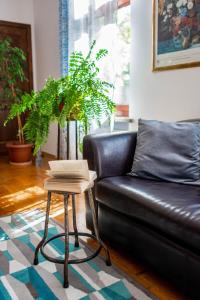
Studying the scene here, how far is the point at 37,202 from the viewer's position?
2.51 m

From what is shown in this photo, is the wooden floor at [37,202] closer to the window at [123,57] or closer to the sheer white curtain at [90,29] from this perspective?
the sheer white curtain at [90,29]

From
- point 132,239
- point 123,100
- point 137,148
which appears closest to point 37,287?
point 132,239

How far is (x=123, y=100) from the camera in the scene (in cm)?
292

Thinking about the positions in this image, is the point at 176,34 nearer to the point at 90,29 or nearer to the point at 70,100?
the point at 70,100

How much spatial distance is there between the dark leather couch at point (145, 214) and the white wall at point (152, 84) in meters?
0.60

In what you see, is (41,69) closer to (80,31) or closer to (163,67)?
(80,31)

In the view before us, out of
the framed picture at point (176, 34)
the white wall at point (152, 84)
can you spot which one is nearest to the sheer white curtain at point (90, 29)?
the white wall at point (152, 84)

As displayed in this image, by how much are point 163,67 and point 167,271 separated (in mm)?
1609

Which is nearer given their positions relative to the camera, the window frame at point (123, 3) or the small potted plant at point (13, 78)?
the window frame at point (123, 3)

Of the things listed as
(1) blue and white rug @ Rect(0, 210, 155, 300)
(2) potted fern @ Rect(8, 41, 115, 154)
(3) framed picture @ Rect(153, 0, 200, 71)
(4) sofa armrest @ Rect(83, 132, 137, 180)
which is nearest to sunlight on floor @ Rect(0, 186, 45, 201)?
(2) potted fern @ Rect(8, 41, 115, 154)

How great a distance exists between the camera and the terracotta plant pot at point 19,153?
390 centimetres

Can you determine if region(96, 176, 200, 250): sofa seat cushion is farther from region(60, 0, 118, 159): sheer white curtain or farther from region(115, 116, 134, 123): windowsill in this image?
region(60, 0, 118, 159): sheer white curtain

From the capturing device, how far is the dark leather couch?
118 centimetres

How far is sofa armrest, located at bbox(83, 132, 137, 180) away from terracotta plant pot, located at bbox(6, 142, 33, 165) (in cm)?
232
